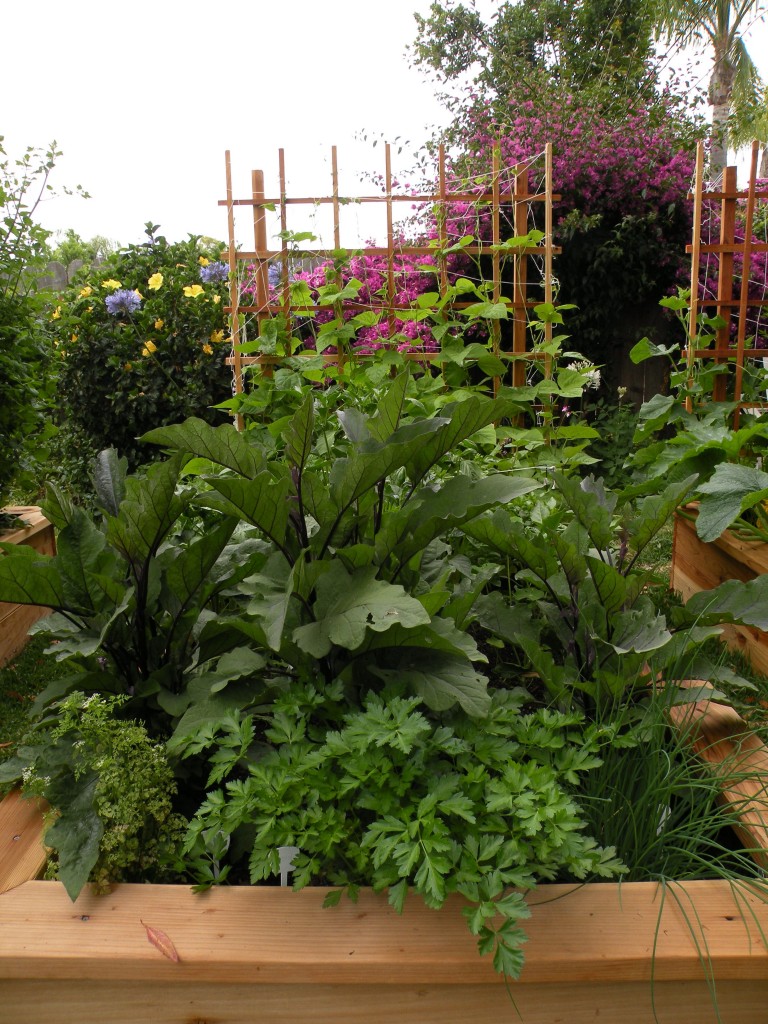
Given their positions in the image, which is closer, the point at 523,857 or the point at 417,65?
the point at 523,857

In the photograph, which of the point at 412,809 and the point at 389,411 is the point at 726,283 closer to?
the point at 389,411

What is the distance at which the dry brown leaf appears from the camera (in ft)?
3.57

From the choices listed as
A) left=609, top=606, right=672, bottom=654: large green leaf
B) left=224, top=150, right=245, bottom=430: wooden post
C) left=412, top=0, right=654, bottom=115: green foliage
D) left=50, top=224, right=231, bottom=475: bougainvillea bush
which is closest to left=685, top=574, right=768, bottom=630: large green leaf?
left=609, top=606, right=672, bottom=654: large green leaf

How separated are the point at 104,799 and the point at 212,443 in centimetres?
60

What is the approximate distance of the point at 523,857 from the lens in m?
1.10

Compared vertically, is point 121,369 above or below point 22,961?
above

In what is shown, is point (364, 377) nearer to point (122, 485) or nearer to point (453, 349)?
point (453, 349)

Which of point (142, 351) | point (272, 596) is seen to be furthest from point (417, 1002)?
point (142, 351)

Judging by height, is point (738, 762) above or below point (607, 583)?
below

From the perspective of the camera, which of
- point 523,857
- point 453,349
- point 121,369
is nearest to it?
point 523,857

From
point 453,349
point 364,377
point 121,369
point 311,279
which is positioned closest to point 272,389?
point 364,377

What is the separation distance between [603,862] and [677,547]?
6.77ft

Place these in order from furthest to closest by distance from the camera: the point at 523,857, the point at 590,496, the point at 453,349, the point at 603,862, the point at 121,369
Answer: the point at 121,369 → the point at 453,349 → the point at 590,496 → the point at 603,862 → the point at 523,857

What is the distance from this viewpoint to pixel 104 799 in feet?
4.14
